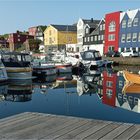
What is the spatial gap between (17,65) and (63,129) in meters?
22.1

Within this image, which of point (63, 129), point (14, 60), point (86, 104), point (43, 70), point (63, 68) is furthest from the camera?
point (63, 68)

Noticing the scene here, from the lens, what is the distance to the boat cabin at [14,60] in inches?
1142

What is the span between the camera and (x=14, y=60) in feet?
96.0

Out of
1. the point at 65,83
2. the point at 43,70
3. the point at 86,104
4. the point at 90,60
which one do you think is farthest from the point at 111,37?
the point at 86,104

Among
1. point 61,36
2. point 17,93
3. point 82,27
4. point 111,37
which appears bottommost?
point 17,93

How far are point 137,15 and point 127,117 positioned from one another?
136 ft

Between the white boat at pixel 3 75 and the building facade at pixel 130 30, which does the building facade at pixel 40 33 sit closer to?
the building facade at pixel 130 30

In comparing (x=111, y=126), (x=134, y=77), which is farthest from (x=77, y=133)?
(x=134, y=77)

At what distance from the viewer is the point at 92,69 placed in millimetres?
40062

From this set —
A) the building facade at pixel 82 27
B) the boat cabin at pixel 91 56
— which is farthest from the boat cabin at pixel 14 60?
the building facade at pixel 82 27

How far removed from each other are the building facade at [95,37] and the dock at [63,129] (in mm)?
55461

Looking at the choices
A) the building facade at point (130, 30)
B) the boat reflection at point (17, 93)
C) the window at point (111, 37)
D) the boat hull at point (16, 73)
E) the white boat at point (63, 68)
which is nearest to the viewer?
the boat reflection at point (17, 93)

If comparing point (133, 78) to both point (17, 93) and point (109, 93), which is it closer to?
point (109, 93)

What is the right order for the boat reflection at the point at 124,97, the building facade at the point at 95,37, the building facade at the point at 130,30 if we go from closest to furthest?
the boat reflection at the point at 124,97, the building facade at the point at 130,30, the building facade at the point at 95,37
